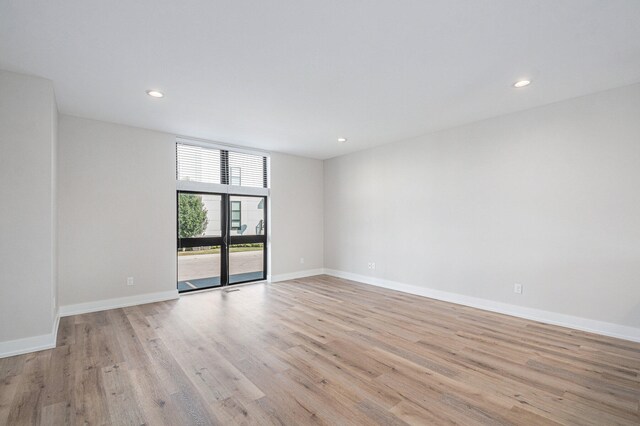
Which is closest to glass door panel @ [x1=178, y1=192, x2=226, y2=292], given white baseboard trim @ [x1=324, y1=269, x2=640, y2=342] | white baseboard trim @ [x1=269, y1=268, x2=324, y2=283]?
white baseboard trim @ [x1=269, y1=268, x2=324, y2=283]

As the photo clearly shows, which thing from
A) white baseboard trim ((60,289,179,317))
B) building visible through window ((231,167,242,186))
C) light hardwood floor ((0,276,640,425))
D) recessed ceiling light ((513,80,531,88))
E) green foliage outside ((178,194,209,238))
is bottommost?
light hardwood floor ((0,276,640,425))

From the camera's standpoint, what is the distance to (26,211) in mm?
2971

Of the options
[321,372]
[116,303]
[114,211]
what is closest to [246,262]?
[116,303]

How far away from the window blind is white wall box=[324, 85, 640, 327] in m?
2.49

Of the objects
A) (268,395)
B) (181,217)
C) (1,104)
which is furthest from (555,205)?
(1,104)

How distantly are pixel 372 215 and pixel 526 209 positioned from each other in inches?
106

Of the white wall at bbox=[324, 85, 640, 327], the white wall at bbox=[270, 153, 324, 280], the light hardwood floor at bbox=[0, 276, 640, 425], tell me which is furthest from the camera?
the white wall at bbox=[270, 153, 324, 280]

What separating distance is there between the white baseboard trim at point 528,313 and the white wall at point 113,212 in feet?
13.6

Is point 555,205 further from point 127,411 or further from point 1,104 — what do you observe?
point 1,104

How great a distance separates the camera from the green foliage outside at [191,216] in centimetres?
524

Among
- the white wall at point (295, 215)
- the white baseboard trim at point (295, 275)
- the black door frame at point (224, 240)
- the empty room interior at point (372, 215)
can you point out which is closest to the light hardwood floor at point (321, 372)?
the empty room interior at point (372, 215)

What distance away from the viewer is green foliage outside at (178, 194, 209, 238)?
5.24 metres

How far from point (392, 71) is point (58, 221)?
467cm

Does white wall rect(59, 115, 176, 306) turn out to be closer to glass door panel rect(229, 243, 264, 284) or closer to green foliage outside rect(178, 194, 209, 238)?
green foliage outside rect(178, 194, 209, 238)
